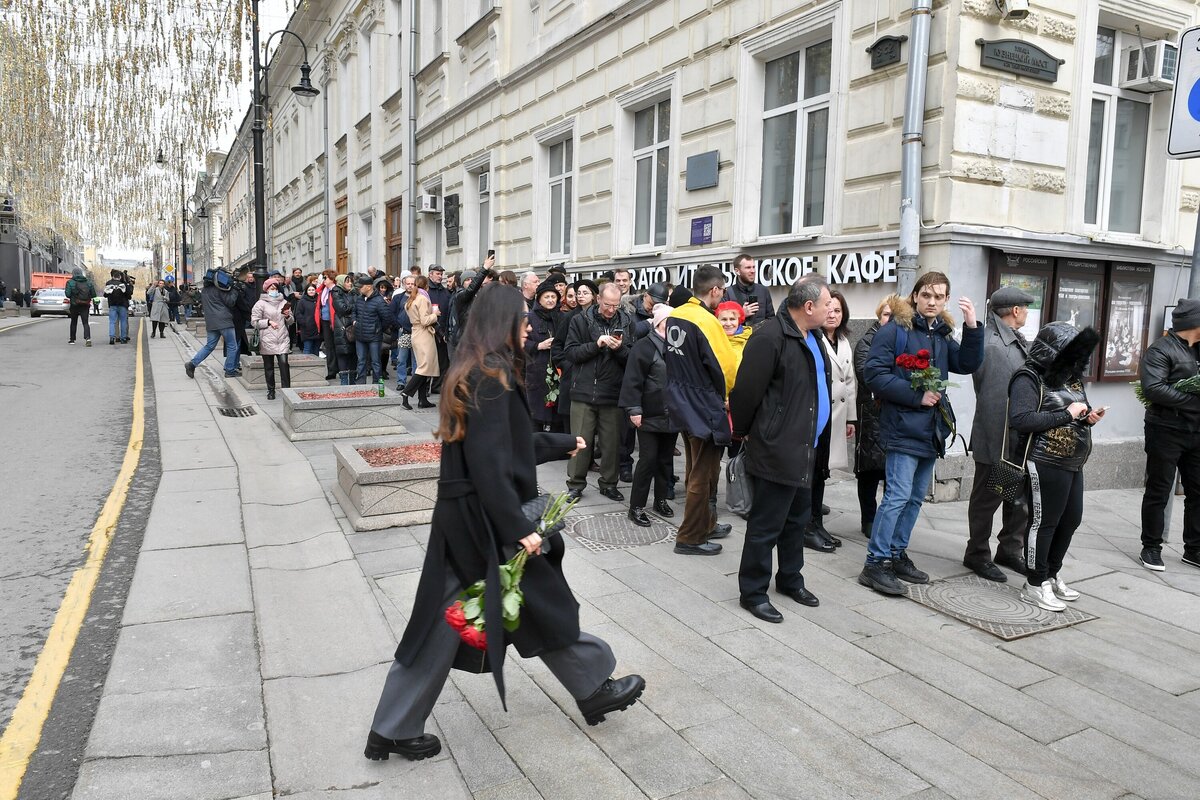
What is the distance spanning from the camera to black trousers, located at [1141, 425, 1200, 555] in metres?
5.94

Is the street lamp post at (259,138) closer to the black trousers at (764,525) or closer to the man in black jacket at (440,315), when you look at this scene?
the man in black jacket at (440,315)

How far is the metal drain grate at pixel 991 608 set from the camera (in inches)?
183

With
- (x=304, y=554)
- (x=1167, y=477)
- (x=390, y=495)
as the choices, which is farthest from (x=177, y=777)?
(x=1167, y=477)

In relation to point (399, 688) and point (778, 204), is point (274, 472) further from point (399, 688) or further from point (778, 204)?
point (778, 204)

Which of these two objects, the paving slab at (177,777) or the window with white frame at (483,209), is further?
the window with white frame at (483,209)

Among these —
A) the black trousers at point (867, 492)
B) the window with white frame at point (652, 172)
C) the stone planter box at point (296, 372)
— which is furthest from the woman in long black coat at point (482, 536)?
the stone planter box at point (296, 372)

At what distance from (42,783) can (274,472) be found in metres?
4.98

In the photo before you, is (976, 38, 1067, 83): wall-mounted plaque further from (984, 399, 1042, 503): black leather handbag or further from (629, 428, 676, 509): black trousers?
(629, 428, 676, 509): black trousers

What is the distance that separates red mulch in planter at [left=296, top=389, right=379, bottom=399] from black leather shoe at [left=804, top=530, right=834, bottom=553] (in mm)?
5562

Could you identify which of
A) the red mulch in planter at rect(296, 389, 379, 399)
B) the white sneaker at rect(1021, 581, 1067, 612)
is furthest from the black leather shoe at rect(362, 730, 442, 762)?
the red mulch in planter at rect(296, 389, 379, 399)

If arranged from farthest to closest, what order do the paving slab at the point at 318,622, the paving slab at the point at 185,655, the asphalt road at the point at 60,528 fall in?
the paving slab at the point at 318,622 < the paving slab at the point at 185,655 < the asphalt road at the point at 60,528

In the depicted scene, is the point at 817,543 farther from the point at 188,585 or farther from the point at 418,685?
the point at 188,585

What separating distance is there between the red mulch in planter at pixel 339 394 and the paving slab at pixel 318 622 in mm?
4548

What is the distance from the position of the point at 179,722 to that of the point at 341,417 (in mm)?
6179
